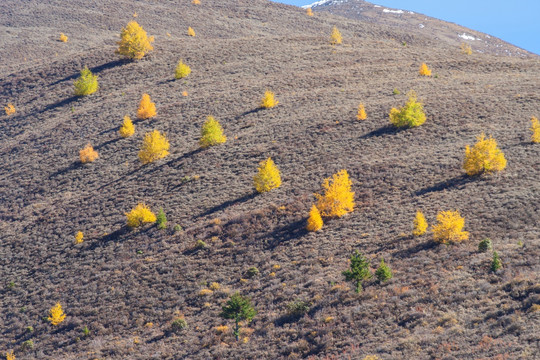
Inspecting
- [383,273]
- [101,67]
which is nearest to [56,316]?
[383,273]

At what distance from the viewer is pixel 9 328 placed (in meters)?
31.4

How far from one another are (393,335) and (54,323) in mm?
24853

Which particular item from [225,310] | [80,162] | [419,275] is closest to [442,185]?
[419,275]

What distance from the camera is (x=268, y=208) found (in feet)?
128

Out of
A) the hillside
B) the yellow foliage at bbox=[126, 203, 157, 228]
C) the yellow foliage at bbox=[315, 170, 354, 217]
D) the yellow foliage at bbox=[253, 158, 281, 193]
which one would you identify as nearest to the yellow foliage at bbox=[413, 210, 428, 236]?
the hillside

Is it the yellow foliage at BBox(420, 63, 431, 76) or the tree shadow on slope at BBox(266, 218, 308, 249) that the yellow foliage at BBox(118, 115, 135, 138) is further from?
the yellow foliage at BBox(420, 63, 431, 76)

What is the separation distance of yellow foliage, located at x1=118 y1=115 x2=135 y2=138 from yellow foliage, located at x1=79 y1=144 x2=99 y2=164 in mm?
4801

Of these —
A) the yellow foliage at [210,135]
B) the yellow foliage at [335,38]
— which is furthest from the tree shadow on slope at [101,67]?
the yellow foliage at [335,38]

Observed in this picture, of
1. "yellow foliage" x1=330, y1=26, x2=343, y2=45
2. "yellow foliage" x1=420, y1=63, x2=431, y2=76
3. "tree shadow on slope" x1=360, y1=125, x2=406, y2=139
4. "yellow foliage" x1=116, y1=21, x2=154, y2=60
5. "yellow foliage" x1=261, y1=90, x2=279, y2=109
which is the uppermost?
"yellow foliage" x1=330, y1=26, x2=343, y2=45

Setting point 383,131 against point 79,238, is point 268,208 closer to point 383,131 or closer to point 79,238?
point 79,238

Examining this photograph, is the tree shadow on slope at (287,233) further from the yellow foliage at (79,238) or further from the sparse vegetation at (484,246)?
the yellow foliage at (79,238)

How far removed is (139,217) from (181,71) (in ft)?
129

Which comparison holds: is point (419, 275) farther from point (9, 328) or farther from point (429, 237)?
point (9, 328)

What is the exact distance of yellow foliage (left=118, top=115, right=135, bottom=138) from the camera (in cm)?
5554
